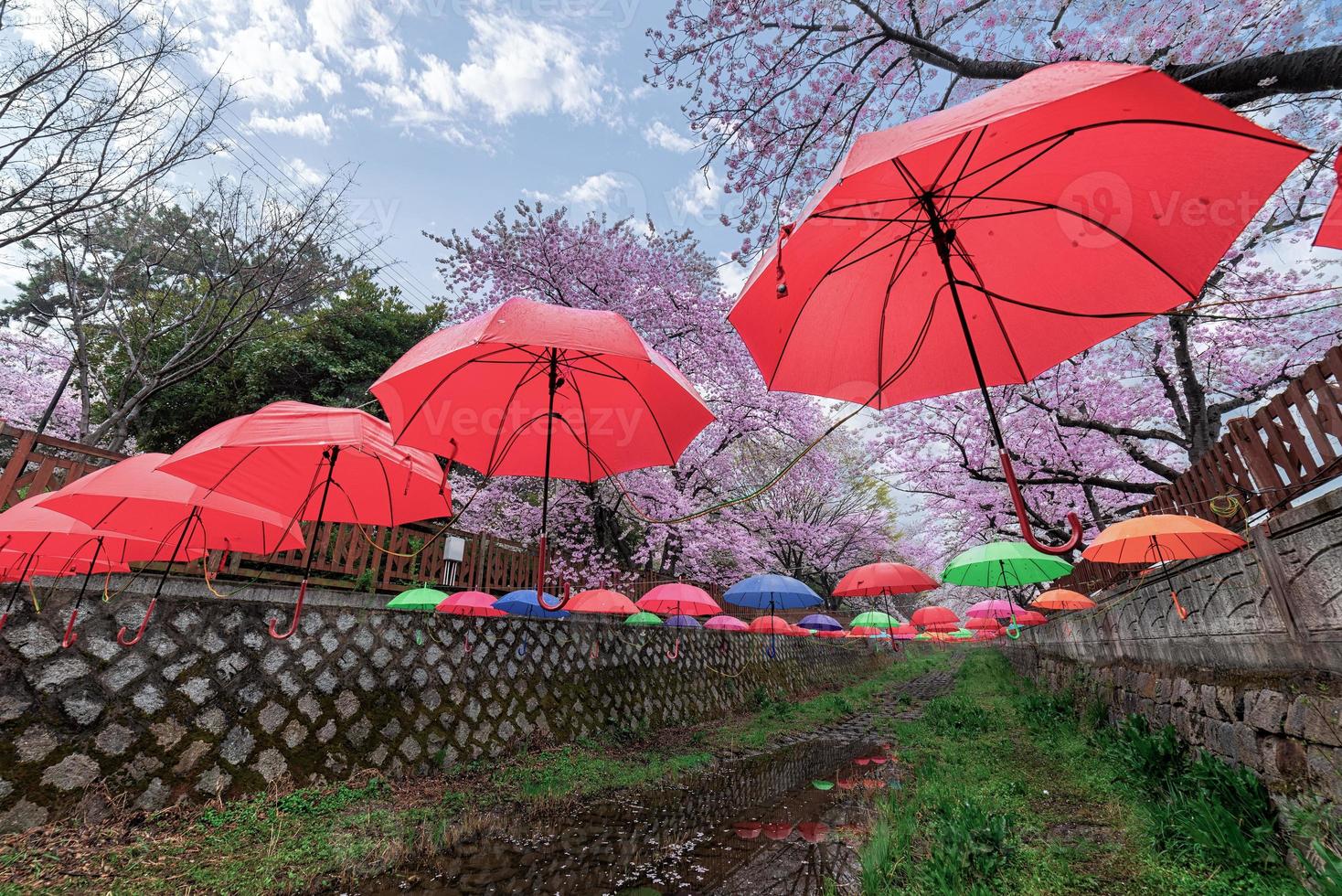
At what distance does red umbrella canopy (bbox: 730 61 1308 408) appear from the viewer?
5.44ft

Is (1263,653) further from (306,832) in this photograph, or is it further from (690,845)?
(306,832)

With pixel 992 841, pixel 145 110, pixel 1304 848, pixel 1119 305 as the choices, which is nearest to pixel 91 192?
pixel 145 110

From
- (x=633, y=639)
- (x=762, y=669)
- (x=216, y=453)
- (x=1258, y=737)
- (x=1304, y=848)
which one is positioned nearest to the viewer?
(x=1304, y=848)

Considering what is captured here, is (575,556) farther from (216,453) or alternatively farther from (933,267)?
(933,267)

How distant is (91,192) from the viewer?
571cm

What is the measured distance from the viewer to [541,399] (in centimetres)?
363

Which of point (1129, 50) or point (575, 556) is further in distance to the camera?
point (575, 556)

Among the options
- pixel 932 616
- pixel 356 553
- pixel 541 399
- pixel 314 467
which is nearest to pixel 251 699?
pixel 356 553

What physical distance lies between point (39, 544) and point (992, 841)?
7240mm

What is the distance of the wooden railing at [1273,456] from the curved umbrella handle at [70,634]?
8.92 m

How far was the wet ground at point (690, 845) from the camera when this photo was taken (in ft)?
12.7

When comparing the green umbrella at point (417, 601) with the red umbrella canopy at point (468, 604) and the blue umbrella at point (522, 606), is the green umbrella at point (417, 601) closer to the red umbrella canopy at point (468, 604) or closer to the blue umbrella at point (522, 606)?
the red umbrella canopy at point (468, 604)

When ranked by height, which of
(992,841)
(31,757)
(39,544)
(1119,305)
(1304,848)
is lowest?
(992,841)

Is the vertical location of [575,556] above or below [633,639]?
above
